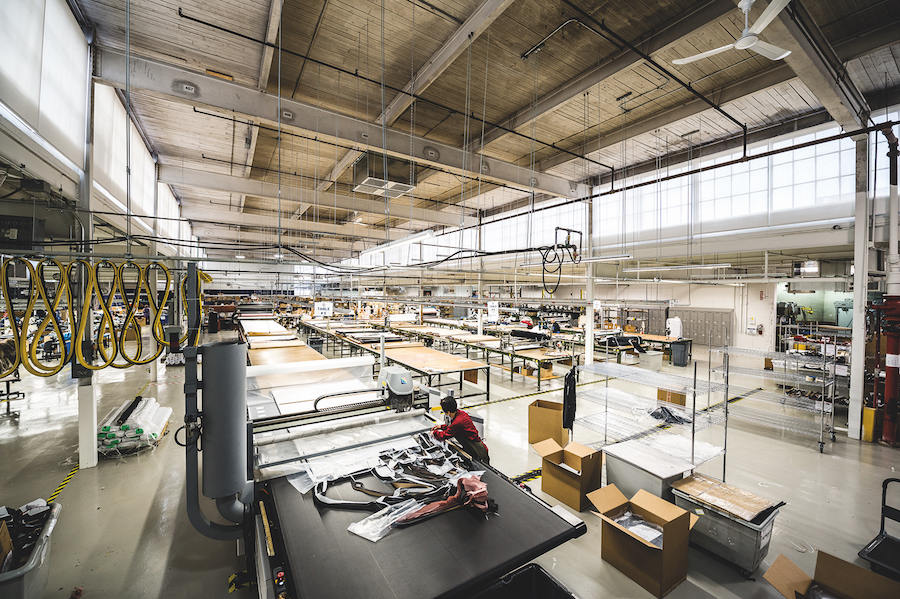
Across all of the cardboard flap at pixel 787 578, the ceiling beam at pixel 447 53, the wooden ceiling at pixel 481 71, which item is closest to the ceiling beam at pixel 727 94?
the wooden ceiling at pixel 481 71

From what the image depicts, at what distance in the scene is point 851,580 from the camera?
2.23 meters

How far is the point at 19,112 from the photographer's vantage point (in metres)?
3.04

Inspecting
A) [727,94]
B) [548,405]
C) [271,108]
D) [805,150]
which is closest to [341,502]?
[548,405]

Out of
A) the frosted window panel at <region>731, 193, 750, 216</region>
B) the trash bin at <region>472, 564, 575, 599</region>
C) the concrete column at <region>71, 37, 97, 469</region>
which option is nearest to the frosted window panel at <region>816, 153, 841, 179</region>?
the frosted window panel at <region>731, 193, 750, 216</region>

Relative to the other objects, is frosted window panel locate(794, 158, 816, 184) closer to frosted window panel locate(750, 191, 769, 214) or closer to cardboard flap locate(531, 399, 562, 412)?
frosted window panel locate(750, 191, 769, 214)

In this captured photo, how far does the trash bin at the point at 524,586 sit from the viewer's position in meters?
2.01

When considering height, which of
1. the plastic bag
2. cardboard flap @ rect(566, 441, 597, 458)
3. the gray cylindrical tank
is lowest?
cardboard flap @ rect(566, 441, 597, 458)

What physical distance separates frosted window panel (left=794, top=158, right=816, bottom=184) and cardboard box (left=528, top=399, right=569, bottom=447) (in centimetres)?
664

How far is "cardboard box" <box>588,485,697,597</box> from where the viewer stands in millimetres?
2631

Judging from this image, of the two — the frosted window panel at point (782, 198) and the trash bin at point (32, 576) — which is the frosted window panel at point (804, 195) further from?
the trash bin at point (32, 576)

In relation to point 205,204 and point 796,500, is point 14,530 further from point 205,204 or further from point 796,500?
point 205,204

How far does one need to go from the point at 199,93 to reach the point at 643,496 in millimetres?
6664

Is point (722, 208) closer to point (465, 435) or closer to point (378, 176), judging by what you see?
point (378, 176)

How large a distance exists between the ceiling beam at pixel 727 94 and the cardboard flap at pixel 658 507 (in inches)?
170
